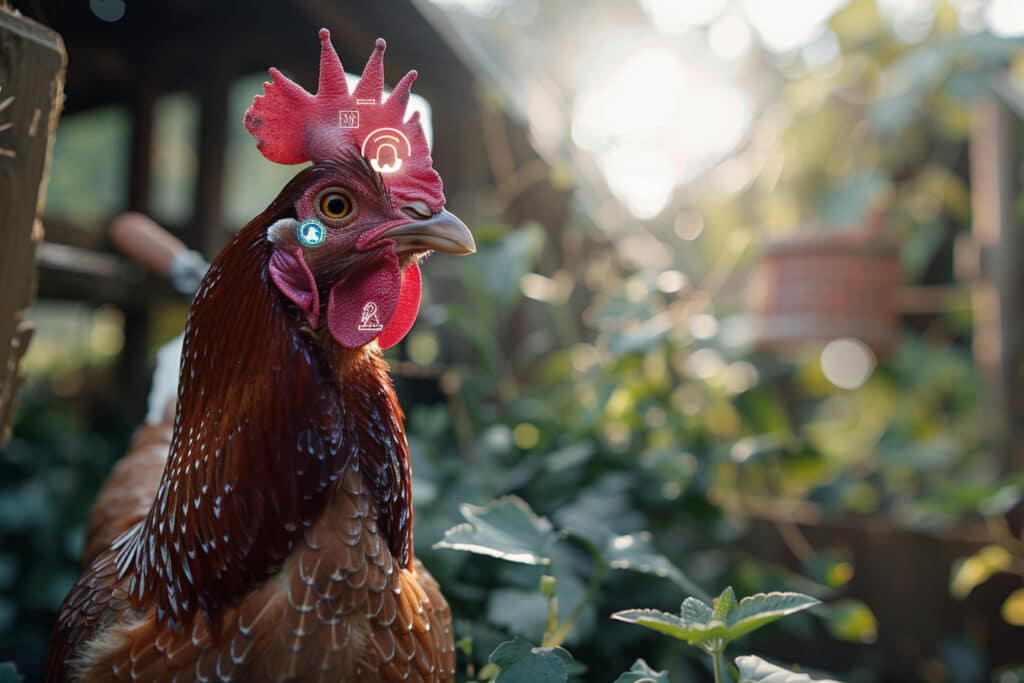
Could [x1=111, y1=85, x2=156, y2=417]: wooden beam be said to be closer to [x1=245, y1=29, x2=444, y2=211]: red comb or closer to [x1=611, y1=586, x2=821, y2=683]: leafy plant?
[x1=245, y1=29, x2=444, y2=211]: red comb

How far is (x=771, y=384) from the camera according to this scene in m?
3.99

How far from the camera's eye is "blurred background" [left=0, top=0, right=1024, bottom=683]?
212 centimetres

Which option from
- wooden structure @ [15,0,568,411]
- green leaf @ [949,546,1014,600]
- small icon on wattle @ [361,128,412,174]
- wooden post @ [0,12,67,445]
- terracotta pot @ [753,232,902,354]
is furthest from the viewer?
terracotta pot @ [753,232,902,354]

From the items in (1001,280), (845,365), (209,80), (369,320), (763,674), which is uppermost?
(209,80)

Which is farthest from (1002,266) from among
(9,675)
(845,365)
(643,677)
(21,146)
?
(9,675)

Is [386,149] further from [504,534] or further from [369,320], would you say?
[504,534]

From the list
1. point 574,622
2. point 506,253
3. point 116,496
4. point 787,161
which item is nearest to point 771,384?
point 787,161

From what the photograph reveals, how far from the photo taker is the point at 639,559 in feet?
4.31

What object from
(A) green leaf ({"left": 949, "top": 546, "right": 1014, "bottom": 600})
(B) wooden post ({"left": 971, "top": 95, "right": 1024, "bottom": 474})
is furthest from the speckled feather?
(B) wooden post ({"left": 971, "top": 95, "right": 1024, "bottom": 474})

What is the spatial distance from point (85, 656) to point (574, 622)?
0.79m

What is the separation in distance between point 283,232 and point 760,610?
799 millimetres

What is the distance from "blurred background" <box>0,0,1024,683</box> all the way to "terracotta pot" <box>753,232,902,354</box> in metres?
0.01

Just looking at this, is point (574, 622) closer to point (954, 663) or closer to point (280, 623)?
point (280, 623)

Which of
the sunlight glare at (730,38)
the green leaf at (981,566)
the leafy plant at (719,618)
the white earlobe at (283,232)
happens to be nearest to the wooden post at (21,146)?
the white earlobe at (283,232)
